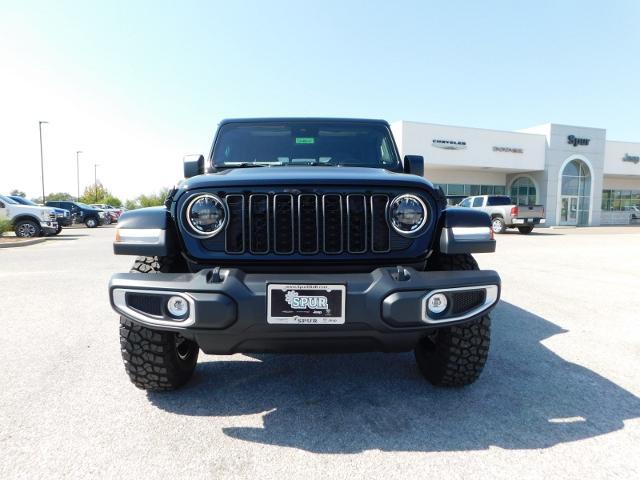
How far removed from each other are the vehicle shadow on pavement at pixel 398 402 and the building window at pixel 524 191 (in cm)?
3077

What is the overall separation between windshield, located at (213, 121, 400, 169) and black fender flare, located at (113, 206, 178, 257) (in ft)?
3.79

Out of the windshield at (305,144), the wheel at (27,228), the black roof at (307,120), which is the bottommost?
the wheel at (27,228)

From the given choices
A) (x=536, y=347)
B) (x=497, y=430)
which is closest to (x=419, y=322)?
(x=497, y=430)

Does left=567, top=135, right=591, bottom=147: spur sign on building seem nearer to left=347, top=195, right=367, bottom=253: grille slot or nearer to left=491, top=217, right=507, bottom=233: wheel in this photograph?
left=491, top=217, right=507, bottom=233: wheel

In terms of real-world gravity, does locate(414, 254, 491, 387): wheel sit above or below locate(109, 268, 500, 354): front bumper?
below

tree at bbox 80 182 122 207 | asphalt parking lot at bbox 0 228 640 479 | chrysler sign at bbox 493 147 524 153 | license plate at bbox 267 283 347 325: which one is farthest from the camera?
tree at bbox 80 182 122 207

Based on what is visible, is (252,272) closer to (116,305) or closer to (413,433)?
(116,305)

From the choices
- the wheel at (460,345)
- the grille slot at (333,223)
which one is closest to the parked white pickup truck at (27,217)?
the grille slot at (333,223)

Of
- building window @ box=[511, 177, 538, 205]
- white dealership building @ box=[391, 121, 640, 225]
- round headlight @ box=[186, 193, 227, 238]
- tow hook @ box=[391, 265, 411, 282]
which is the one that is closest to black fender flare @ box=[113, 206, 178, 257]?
round headlight @ box=[186, 193, 227, 238]

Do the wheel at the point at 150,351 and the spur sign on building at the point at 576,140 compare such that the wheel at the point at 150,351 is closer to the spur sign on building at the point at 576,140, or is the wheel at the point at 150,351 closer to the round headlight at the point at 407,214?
the round headlight at the point at 407,214

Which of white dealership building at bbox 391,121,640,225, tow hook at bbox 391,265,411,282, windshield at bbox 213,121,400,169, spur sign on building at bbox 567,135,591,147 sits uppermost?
spur sign on building at bbox 567,135,591,147

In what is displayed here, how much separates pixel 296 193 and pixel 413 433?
4.61 ft

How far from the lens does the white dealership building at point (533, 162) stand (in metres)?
26.2

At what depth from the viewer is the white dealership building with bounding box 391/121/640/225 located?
26.2m
